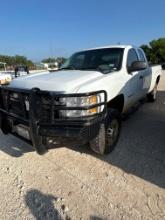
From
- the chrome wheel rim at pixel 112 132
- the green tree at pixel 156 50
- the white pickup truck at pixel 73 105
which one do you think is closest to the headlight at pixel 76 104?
the white pickup truck at pixel 73 105

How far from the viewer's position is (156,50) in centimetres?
5400

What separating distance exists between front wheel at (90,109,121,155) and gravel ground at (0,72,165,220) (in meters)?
0.17

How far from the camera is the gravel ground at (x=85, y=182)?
2535 mm

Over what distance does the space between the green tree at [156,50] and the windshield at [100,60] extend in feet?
162

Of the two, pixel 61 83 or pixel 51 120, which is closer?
pixel 51 120

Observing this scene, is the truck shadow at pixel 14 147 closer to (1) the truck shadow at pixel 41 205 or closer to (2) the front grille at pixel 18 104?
(2) the front grille at pixel 18 104

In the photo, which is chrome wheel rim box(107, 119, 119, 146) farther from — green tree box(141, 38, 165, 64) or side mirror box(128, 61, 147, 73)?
green tree box(141, 38, 165, 64)

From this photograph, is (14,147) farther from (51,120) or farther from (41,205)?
(41,205)

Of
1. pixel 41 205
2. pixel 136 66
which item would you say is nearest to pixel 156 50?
pixel 136 66

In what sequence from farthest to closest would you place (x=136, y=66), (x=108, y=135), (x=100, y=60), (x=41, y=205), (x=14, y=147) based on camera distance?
(x=100, y=60)
(x=136, y=66)
(x=14, y=147)
(x=108, y=135)
(x=41, y=205)

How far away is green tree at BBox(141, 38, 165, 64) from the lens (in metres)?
51.6

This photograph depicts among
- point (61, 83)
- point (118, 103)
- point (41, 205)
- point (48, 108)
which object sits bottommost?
point (41, 205)

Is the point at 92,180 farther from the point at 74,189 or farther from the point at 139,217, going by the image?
the point at 139,217

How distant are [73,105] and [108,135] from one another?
1.13 metres
